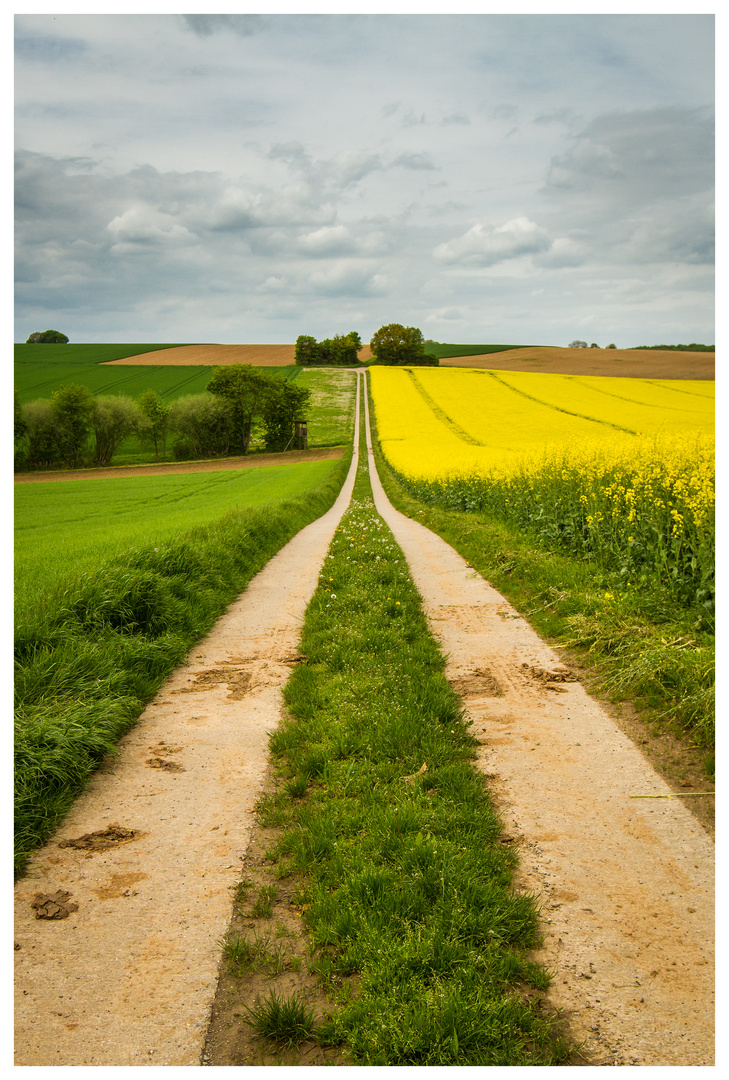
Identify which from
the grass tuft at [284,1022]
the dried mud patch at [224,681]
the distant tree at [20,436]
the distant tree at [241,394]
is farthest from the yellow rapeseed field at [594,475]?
the distant tree at [20,436]

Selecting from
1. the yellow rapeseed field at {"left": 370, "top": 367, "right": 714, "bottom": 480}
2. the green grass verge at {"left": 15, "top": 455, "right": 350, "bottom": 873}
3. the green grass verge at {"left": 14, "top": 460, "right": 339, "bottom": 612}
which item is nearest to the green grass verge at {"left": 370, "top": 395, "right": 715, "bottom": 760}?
the green grass verge at {"left": 15, "top": 455, "right": 350, "bottom": 873}

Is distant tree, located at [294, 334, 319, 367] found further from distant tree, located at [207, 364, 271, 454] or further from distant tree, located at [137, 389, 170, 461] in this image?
distant tree, located at [137, 389, 170, 461]

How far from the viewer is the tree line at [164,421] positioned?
48938mm

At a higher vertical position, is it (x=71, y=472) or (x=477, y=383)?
(x=477, y=383)

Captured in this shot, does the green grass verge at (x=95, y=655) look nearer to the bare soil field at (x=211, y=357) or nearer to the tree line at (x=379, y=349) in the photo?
the bare soil field at (x=211, y=357)

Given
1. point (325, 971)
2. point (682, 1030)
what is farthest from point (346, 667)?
point (682, 1030)

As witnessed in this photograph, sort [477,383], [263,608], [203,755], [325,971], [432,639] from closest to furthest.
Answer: [325,971] < [203,755] < [432,639] < [263,608] < [477,383]

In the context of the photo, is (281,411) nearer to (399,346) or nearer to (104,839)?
(399,346)

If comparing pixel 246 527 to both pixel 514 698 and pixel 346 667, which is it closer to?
pixel 346 667

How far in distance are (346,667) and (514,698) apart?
5.39 feet

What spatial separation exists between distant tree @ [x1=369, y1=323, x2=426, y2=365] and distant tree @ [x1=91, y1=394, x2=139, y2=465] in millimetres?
59690

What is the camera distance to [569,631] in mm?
7043

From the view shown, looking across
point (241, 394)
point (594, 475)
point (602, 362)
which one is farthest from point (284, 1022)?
Result: point (602, 362)

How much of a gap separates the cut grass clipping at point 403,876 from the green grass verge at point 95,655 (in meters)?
1.41
